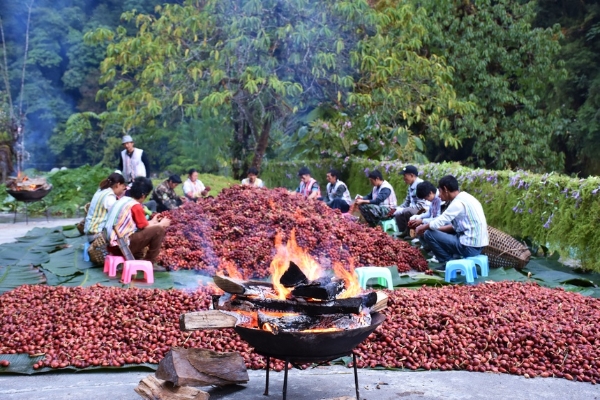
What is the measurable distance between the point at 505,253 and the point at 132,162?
6113 millimetres

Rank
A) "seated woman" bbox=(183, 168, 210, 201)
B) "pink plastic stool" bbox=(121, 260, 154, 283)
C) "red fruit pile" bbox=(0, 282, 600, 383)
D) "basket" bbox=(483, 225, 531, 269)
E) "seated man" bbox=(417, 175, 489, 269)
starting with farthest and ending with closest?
1. "seated woman" bbox=(183, 168, 210, 201)
2. "basket" bbox=(483, 225, 531, 269)
3. "seated man" bbox=(417, 175, 489, 269)
4. "pink plastic stool" bbox=(121, 260, 154, 283)
5. "red fruit pile" bbox=(0, 282, 600, 383)

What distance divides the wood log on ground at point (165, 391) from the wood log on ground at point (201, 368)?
4cm

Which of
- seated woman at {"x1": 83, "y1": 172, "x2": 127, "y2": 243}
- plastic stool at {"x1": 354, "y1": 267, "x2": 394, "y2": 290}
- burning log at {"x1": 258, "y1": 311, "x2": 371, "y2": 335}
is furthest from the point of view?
seated woman at {"x1": 83, "y1": 172, "x2": 127, "y2": 243}

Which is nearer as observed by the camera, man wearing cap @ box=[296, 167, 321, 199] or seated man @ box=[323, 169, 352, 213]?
man wearing cap @ box=[296, 167, 321, 199]

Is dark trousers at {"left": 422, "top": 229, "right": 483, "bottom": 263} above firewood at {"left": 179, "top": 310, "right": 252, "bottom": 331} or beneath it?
beneath

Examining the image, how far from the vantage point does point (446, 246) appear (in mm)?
7676

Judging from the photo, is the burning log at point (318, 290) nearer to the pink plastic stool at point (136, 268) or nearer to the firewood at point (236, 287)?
the firewood at point (236, 287)

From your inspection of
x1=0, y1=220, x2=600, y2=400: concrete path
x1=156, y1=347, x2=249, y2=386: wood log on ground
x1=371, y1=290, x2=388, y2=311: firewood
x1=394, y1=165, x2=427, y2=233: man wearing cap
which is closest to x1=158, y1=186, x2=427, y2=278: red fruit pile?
x1=394, y1=165, x2=427, y2=233: man wearing cap

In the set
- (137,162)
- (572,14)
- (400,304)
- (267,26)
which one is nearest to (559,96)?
(572,14)

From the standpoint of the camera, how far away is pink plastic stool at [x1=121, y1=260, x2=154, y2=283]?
6.84 metres

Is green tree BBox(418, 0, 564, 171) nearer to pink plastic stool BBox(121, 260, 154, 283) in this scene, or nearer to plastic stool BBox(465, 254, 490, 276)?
plastic stool BBox(465, 254, 490, 276)

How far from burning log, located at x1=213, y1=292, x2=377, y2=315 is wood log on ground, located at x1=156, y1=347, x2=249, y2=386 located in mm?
361

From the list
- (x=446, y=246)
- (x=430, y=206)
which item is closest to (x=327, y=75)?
(x=430, y=206)

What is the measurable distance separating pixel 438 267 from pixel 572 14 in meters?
15.7
